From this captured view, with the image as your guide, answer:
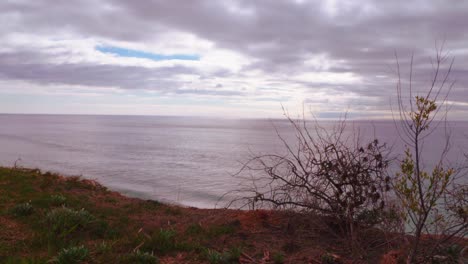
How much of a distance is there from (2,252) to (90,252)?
1105 millimetres

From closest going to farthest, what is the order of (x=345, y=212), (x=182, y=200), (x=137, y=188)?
(x=345, y=212) → (x=182, y=200) → (x=137, y=188)

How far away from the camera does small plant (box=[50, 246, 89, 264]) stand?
4.54 meters

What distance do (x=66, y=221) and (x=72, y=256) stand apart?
1.50 m

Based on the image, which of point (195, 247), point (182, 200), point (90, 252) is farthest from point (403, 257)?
point (182, 200)

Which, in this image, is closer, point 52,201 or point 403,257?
point 403,257

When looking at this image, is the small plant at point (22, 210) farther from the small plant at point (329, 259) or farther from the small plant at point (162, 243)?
the small plant at point (329, 259)

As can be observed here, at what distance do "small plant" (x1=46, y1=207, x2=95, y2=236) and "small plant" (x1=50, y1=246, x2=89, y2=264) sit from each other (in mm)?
1078

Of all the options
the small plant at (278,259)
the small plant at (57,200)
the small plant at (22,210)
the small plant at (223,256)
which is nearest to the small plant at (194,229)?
the small plant at (223,256)

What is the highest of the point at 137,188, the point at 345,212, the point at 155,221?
the point at 345,212

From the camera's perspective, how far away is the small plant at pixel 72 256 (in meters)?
4.54

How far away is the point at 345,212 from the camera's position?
6.45 meters

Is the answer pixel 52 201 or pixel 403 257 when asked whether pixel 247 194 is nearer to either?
pixel 52 201

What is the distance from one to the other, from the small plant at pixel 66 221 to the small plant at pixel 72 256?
1.08 metres

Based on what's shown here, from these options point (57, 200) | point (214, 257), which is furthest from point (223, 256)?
point (57, 200)
